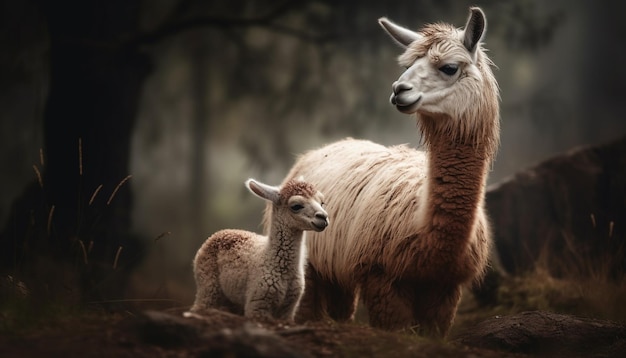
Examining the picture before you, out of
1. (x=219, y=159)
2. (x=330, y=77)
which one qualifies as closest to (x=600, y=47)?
(x=219, y=159)

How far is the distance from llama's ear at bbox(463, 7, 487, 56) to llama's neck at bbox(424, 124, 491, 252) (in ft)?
2.22

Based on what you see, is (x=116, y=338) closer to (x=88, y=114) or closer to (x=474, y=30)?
(x=474, y=30)

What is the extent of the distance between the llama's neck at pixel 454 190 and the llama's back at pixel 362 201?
21 cm

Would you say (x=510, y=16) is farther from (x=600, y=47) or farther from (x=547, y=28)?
(x=600, y=47)

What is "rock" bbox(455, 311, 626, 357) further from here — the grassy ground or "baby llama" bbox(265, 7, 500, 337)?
the grassy ground

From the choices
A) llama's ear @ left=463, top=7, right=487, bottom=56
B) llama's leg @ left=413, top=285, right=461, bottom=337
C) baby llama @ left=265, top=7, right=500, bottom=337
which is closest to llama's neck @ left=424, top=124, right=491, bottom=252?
baby llama @ left=265, top=7, right=500, bottom=337

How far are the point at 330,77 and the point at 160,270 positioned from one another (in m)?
3.67

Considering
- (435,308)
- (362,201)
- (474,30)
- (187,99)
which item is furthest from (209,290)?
(187,99)

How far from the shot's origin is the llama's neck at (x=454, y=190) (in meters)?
5.08

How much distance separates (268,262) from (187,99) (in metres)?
10.7

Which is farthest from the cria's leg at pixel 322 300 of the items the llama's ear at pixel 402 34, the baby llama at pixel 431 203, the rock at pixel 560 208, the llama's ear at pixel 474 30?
the rock at pixel 560 208

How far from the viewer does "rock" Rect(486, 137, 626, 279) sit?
845 cm

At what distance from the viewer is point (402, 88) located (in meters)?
5.06

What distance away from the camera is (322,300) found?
20.5 feet
